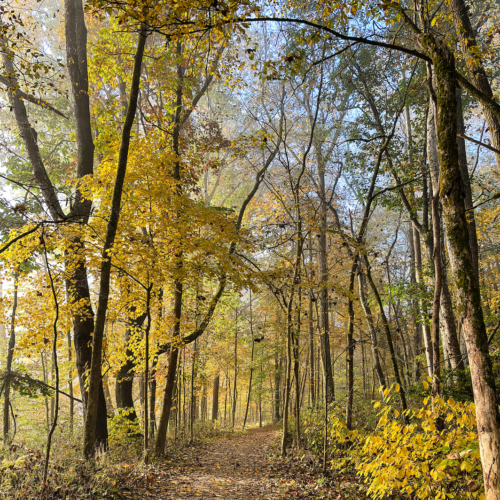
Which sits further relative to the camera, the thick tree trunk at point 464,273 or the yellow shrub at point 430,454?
the yellow shrub at point 430,454

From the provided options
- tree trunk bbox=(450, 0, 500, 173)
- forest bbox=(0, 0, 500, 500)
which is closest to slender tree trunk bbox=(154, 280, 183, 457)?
forest bbox=(0, 0, 500, 500)

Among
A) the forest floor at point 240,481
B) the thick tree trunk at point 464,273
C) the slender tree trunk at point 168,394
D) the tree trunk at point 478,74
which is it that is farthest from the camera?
the slender tree trunk at point 168,394

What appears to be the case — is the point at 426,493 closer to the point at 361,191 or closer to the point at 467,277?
the point at 467,277

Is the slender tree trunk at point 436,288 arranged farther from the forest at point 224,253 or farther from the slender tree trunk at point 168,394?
the slender tree trunk at point 168,394

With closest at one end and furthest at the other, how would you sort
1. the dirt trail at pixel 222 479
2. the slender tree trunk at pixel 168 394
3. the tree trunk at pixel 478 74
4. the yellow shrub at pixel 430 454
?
1. the yellow shrub at pixel 430 454
2. the tree trunk at pixel 478 74
3. the dirt trail at pixel 222 479
4. the slender tree trunk at pixel 168 394

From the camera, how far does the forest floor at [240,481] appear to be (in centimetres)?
502

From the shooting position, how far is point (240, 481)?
20.8 ft

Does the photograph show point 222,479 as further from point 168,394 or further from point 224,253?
point 224,253

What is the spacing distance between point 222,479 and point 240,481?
36 cm

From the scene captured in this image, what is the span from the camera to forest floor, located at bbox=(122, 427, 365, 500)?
502cm

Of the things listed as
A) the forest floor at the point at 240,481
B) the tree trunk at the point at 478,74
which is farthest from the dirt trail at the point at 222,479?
the tree trunk at the point at 478,74

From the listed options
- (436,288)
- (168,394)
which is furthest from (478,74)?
(168,394)

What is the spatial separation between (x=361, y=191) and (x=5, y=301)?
942cm

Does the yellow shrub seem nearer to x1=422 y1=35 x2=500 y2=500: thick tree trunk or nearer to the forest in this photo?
the forest
